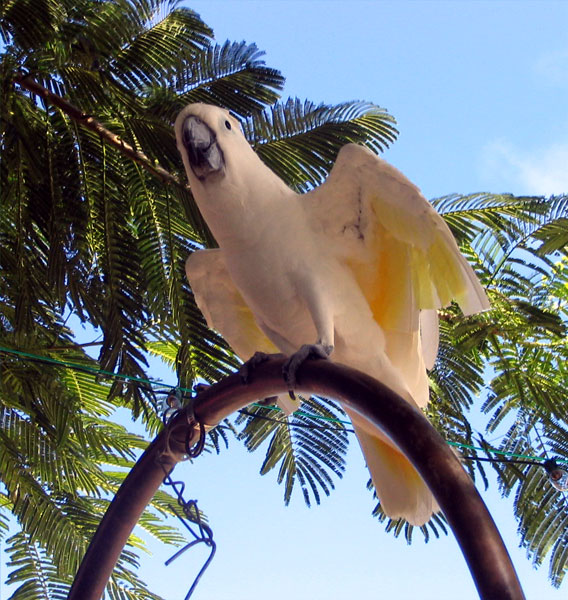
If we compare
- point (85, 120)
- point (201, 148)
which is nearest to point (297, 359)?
point (201, 148)

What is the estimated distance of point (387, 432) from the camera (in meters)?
1.19

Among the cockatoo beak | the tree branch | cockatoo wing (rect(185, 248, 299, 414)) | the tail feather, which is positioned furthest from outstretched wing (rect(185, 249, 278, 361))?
the tree branch

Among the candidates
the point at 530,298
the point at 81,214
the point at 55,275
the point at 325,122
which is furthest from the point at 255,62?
the point at 530,298

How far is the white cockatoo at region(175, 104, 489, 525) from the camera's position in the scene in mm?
1741

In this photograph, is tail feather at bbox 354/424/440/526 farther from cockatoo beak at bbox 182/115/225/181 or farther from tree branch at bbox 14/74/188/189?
tree branch at bbox 14/74/188/189

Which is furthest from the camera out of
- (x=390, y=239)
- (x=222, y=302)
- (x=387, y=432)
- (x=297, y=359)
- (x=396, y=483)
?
(x=222, y=302)

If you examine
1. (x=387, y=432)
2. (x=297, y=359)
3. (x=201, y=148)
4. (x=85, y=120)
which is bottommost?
(x=387, y=432)

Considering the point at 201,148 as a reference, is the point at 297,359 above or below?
below

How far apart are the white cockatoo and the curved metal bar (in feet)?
0.59

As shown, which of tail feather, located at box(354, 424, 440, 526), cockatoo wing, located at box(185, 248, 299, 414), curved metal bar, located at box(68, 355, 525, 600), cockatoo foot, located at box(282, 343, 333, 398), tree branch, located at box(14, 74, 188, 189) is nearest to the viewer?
curved metal bar, located at box(68, 355, 525, 600)

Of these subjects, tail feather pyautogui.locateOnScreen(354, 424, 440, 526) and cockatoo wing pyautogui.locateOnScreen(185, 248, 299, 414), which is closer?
tail feather pyautogui.locateOnScreen(354, 424, 440, 526)

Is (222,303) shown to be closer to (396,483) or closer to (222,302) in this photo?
(222,302)

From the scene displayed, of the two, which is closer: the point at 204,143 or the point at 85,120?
the point at 204,143

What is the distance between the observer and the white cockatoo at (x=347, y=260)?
1.74 m
